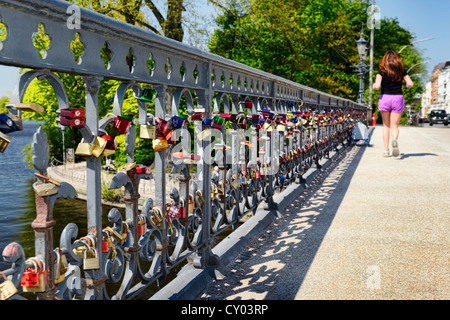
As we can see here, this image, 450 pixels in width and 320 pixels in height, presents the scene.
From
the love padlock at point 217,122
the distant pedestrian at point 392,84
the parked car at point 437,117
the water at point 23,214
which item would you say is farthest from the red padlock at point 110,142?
the parked car at point 437,117

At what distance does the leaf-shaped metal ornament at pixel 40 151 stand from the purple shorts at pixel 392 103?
8410 millimetres

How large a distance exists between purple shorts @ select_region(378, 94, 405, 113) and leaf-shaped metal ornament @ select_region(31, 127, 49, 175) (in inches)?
331

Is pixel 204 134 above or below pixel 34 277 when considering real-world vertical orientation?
above

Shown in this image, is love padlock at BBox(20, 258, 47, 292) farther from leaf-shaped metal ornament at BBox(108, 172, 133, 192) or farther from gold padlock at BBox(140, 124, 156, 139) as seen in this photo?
gold padlock at BBox(140, 124, 156, 139)

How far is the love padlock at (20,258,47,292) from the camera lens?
158 cm

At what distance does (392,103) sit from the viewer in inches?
355

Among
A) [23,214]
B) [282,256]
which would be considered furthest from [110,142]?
[23,214]

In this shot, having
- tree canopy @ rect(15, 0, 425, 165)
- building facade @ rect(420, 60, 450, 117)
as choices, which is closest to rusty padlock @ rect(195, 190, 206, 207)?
tree canopy @ rect(15, 0, 425, 165)

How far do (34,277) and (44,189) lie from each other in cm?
31

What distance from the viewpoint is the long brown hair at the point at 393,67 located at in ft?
28.7

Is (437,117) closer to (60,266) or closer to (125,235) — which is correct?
(125,235)

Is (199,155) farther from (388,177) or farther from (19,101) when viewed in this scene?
(388,177)

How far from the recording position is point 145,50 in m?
2.27

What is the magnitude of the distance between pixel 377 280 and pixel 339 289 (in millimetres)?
326
